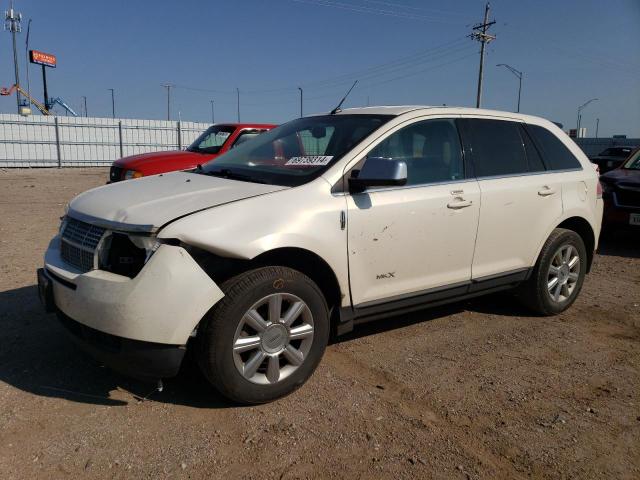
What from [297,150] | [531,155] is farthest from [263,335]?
[531,155]

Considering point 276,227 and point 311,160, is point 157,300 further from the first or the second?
point 311,160

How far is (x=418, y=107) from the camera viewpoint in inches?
159

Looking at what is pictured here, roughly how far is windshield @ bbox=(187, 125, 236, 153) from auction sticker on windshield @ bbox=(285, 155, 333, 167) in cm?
611

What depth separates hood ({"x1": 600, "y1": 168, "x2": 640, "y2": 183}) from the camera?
26.5ft

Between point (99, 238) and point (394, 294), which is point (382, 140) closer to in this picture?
point (394, 294)

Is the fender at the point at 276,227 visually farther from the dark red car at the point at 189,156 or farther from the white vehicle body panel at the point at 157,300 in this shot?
the dark red car at the point at 189,156

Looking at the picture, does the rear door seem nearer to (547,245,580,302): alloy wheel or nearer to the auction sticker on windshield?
(547,245,580,302): alloy wheel

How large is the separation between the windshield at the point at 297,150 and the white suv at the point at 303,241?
0.02 metres

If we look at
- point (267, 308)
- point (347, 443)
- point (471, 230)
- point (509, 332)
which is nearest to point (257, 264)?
point (267, 308)

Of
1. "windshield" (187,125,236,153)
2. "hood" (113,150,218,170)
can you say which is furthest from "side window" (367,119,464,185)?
"windshield" (187,125,236,153)

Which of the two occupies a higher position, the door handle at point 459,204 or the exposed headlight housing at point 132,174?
the door handle at point 459,204

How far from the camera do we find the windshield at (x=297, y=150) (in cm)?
351

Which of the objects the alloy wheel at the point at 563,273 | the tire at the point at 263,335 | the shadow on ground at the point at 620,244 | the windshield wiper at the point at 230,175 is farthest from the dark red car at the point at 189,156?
the shadow on ground at the point at 620,244

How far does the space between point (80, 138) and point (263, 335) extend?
25174 millimetres
